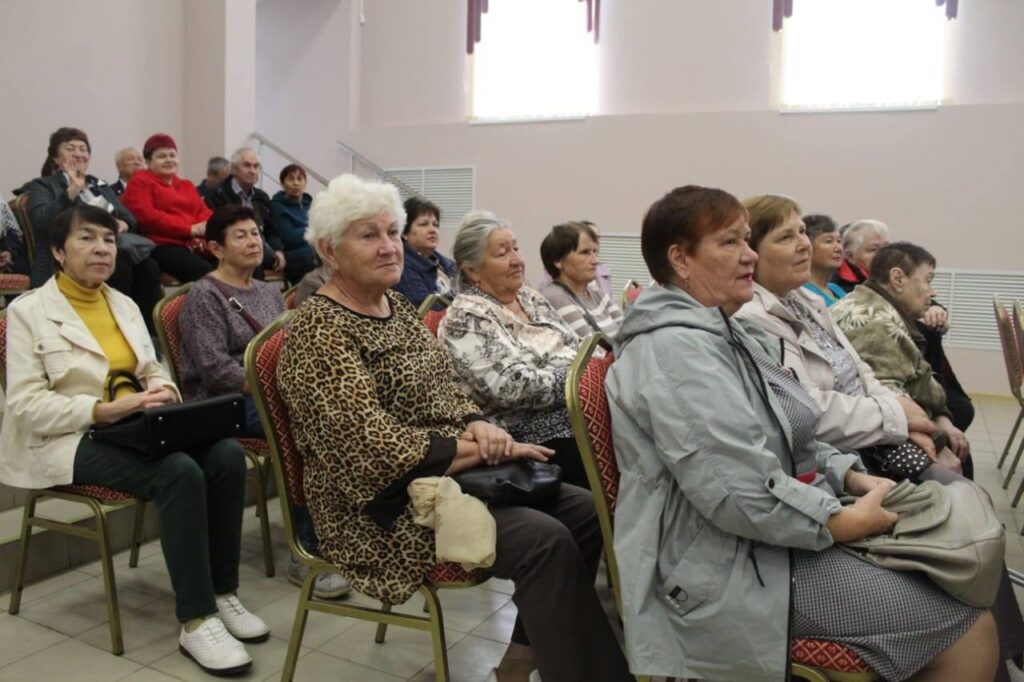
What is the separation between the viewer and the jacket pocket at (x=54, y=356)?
2.19 m

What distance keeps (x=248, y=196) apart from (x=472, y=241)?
11.1 ft

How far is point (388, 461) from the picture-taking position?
5.42ft

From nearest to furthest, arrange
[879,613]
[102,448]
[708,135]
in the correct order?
[879,613]
[102,448]
[708,135]

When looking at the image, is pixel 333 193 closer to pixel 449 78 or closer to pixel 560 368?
pixel 560 368

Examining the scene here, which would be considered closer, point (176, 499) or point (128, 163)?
point (176, 499)

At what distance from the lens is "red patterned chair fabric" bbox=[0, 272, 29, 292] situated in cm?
389

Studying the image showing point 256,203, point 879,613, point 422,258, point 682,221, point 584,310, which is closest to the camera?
point 879,613

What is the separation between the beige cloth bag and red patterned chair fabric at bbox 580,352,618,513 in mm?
253

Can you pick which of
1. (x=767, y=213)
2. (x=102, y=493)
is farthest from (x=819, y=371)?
(x=102, y=493)

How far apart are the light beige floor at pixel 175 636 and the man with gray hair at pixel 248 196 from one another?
9.38 ft

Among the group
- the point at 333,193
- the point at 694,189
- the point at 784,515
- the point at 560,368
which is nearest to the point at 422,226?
the point at 560,368

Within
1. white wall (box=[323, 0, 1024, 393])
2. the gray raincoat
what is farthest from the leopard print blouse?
white wall (box=[323, 0, 1024, 393])

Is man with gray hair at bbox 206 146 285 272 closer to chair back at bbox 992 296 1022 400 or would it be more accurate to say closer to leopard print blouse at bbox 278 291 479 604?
leopard print blouse at bbox 278 291 479 604

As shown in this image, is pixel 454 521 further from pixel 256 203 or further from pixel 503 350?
pixel 256 203
